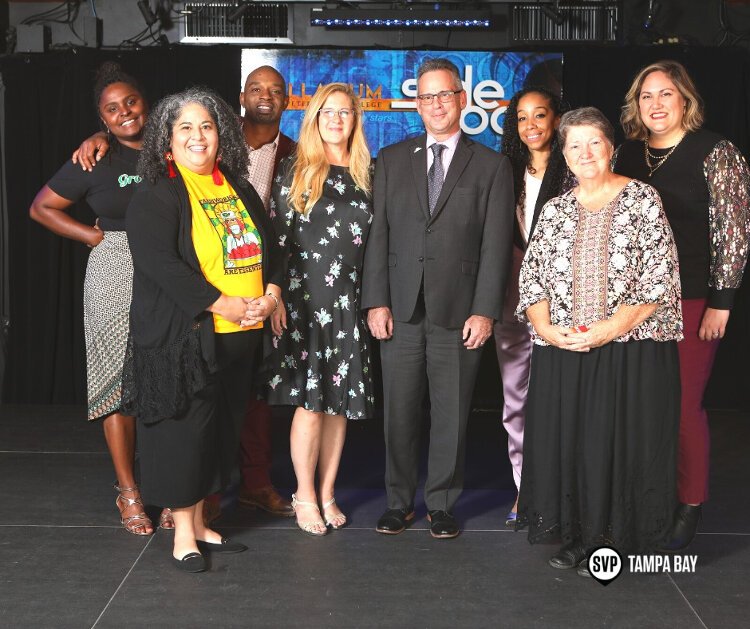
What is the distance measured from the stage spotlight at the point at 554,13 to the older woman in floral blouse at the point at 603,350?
3.44 metres

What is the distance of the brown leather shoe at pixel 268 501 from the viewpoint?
12.4 feet

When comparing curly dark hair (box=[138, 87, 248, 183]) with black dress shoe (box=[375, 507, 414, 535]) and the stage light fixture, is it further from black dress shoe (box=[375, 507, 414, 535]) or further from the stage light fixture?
the stage light fixture

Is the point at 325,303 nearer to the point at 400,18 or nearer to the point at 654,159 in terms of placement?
the point at 654,159

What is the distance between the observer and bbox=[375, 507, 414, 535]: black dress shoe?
11.8ft

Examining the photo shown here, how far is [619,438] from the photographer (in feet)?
10.1

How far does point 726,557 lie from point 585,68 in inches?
150

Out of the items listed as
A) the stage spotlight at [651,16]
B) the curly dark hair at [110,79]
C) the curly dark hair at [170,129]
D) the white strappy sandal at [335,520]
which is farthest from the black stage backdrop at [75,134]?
the curly dark hair at [170,129]

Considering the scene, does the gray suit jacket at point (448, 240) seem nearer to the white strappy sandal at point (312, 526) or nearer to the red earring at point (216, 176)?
the red earring at point (216, 176)

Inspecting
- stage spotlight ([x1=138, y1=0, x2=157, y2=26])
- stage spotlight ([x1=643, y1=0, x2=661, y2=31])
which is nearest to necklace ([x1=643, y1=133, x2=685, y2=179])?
stage spotlight ([x1=643, y1=0, x2=661, y2=31])

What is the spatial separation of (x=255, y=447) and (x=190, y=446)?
762mm

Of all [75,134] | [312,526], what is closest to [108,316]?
[312,526]

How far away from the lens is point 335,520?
3.67 metres

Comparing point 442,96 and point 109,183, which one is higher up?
point 442,96

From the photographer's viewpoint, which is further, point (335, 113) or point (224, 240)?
point (335, 113)
